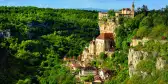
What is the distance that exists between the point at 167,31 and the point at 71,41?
31002 mm

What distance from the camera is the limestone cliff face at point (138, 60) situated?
153 ft

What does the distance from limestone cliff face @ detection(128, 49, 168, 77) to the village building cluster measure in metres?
3.39

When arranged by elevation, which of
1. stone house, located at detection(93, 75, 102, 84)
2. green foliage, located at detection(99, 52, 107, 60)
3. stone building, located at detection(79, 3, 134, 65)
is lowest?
stone house, located at detection(93, 75, 102, 84)

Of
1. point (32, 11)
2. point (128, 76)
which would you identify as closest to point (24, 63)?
point (128, 76)

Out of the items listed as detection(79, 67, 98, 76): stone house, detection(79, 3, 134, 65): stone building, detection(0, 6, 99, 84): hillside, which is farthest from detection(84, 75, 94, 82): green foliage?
detection(79, 3, 134, 65): stone building

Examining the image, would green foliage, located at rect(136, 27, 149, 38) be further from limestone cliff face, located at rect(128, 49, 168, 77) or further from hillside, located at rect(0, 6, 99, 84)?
hillside, located at rect(0, 6, 99, 84)

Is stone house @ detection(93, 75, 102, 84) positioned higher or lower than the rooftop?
lower

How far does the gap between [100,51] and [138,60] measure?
9623mm

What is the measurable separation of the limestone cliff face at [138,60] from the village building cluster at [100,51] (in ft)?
11.1

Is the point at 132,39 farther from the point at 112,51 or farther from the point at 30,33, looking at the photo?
the point at 30,33

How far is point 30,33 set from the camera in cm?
8444

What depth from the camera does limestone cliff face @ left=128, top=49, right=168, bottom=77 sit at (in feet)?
153

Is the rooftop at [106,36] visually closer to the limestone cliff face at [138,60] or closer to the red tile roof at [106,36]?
the red tile roof at [106,36]

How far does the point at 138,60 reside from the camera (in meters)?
50.5
